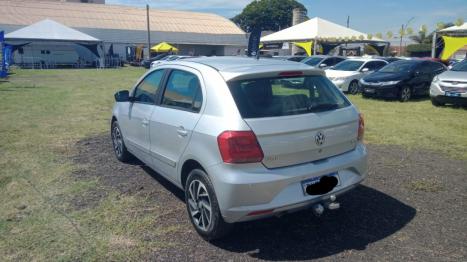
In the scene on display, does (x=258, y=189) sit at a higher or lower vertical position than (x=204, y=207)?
higher

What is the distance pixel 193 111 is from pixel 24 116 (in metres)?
8.33

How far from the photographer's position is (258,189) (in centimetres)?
312

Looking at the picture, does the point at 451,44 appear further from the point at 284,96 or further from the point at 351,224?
the point at 284,96

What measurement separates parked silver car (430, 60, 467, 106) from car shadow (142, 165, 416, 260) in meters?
8.16

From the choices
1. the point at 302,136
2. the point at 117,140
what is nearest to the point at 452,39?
the point at 117,140

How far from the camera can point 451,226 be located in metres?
3.85

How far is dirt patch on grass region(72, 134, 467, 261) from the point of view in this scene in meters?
3.41

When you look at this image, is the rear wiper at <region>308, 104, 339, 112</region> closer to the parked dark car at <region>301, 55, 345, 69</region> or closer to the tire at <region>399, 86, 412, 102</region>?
the tire at <region>399, 86, 412, 102</region>

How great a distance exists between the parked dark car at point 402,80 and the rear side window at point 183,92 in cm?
1097

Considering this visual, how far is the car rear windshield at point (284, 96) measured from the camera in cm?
337

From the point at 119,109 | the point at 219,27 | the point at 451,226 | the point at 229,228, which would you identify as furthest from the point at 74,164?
the point at 219,27

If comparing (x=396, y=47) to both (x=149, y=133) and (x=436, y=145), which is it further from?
(x=149, y=133)

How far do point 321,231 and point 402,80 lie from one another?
11.2 meters

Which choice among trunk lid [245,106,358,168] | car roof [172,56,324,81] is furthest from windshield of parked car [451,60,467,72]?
trunk lid [245,106,358,168]
